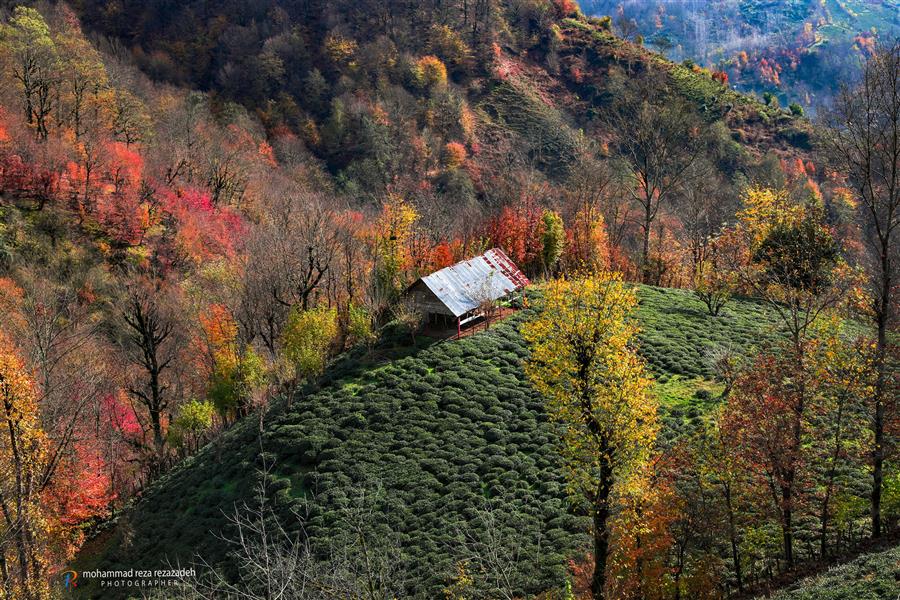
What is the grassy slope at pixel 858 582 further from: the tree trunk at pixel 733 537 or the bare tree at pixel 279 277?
the bare tree at pixel 279 277

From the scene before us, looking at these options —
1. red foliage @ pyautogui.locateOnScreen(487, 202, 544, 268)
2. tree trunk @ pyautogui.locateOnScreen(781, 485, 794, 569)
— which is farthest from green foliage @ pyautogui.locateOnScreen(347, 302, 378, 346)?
tree trunk @ pyautogui.locateOnScreen(781, 485, 794, 569)

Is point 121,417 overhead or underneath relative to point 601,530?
underneath

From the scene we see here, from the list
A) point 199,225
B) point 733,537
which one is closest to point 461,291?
point 733,537

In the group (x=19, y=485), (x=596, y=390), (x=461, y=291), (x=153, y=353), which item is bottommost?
Result: (x=153, y=353)

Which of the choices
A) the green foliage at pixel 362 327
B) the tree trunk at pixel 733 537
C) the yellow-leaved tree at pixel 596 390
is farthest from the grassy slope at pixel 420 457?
the tree trunk at pixel 733 537

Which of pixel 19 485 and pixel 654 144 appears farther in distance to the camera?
pixel 654 144

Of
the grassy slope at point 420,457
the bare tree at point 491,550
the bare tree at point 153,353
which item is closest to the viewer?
the bare tree at point 491,550

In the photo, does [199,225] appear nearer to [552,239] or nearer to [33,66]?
[33,66]
